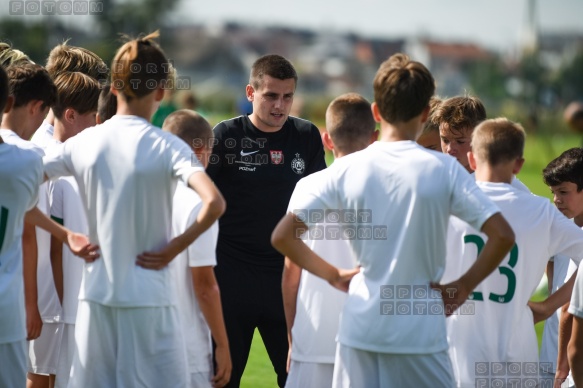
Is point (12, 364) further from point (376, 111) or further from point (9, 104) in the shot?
point (376, 111)

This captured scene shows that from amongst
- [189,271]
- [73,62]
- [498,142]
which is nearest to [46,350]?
[189,271]

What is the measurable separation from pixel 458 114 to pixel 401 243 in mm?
1996

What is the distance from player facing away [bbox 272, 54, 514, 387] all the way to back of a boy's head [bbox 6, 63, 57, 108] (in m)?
1.57

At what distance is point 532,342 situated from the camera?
504 centimetres

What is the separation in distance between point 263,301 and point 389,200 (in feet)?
7.13

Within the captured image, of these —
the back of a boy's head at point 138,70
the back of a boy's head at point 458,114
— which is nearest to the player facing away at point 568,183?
the back of a boy's head at point 458,114

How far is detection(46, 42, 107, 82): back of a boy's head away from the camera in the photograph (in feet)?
21.3

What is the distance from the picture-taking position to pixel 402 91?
4.38 metres

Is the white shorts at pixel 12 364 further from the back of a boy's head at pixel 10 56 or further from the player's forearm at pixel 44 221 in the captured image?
the back of a boy's head at pixel 10 56

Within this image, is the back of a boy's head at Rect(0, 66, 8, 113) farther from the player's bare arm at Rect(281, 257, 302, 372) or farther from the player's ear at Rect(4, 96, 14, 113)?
the player's bare arm at Rect(281, 257, 302, 372)

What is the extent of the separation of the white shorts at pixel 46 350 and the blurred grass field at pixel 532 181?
2445 millimetres

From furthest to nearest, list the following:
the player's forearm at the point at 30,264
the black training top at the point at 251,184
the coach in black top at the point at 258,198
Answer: the black training top at the point at 251,184 → the coach in black top at the point at 258,198 → the player's forearm at the point at 30,264

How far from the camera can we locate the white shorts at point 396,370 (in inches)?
166

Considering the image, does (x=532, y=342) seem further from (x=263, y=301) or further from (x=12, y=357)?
(x=12, y=357)
